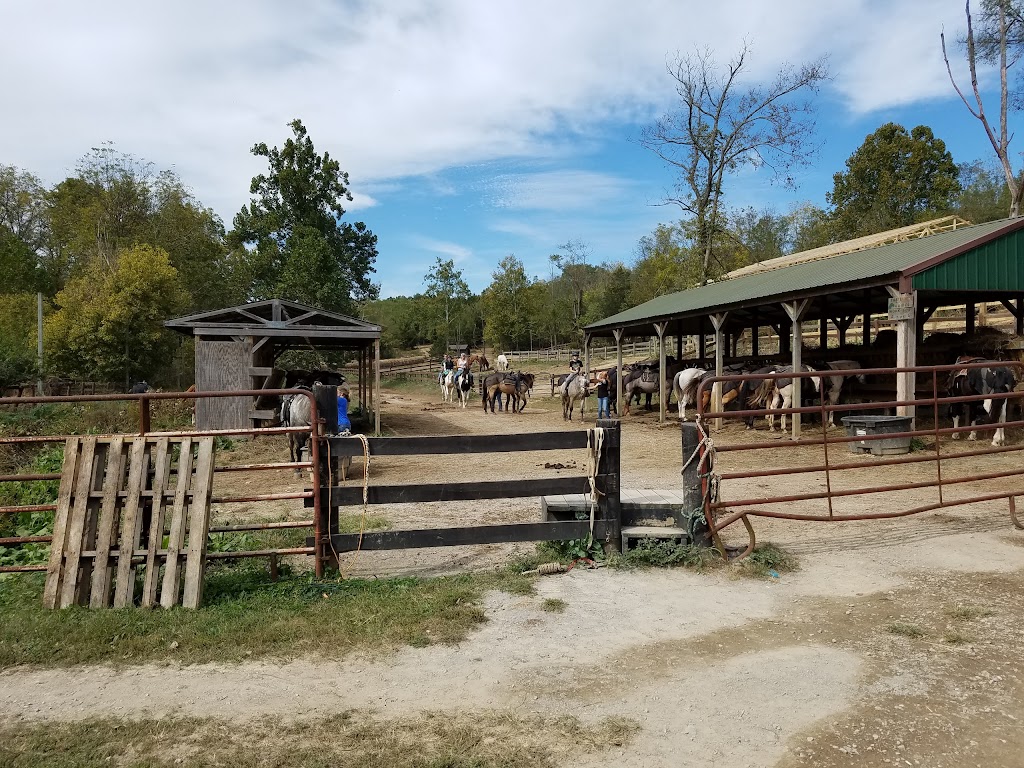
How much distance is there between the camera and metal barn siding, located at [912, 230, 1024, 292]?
37.6 feet

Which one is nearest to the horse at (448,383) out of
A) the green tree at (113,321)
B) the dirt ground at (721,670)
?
the green tree at (113,321)

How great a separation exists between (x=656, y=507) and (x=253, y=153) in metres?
40.2

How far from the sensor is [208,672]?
363 cm

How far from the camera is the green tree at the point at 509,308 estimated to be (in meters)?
59.0

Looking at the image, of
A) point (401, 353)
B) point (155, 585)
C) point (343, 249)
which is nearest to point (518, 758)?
point (155, 585)

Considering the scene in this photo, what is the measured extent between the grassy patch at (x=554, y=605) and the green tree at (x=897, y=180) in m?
45.5

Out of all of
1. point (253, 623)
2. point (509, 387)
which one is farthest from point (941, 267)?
point (509, 387)

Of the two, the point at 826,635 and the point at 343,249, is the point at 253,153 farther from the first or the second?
the point at 826,635

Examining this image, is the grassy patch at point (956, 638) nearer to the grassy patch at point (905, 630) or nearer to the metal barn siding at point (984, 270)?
the grassy patch at point (905, 630)

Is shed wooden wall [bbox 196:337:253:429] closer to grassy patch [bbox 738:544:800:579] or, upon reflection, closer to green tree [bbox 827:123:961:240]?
grassy patch [bbox 738:544:800:579]

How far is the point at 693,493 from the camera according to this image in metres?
5.45

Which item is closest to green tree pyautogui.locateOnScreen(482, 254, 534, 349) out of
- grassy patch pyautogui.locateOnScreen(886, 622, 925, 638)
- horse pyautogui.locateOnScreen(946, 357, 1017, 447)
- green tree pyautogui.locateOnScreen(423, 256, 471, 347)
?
green tree pyautogui.locateOnScreen(423, 256, 471, 347)

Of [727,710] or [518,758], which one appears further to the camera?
[727,710]

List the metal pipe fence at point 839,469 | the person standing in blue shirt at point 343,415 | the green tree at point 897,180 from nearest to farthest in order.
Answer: the metal pipe fence at point 839,469, the person standing in blue shirt at point 343,415, the green tree at point 897,180
